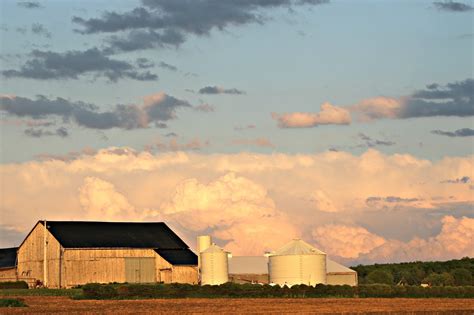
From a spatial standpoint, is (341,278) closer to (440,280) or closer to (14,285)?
(440,280)

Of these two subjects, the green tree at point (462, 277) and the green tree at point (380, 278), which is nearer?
the green tree at point (462, 277)

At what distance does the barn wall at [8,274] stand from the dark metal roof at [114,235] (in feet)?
28.1

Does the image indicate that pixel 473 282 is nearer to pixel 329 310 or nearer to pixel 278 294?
pixel 278 294

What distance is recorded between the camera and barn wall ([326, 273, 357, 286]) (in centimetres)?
10527

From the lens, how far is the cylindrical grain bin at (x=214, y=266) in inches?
3981

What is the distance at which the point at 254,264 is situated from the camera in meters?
112

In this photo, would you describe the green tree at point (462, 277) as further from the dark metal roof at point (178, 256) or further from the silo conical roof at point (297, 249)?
the dark metal roof at point (178, 256)

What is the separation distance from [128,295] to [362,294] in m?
20.2

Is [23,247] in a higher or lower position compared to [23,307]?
higher

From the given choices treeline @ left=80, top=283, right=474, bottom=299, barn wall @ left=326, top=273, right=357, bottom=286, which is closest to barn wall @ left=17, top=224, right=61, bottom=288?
treeline @ left=80, top=283, right=474, bottom=299

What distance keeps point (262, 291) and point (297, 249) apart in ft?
46.0

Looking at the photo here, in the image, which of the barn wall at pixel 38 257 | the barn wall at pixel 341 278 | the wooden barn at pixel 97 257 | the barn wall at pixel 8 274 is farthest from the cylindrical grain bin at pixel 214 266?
the barn wall at pixel 8 274

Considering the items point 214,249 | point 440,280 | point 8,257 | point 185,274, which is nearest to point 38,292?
point 214,249

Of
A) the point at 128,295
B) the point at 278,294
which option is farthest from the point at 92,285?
the point at 278,294
